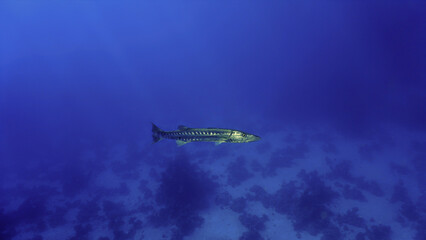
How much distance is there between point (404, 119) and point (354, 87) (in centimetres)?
3053

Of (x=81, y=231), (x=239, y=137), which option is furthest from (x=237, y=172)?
(x=239, y=137)

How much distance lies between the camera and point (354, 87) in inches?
2975

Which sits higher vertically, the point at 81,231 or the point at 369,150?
the point at 369,150

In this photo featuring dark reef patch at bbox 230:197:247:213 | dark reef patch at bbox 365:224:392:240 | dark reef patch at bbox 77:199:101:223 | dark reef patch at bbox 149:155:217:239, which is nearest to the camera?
Result: dark reef patch at bbox 365:224:392:240

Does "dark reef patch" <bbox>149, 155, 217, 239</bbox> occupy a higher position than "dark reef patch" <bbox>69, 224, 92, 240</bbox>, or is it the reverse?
"dark reef patch" <bbox>149, 155, 217, 239</bbox>

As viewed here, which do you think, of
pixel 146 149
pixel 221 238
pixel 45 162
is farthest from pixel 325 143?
pixel 45 162

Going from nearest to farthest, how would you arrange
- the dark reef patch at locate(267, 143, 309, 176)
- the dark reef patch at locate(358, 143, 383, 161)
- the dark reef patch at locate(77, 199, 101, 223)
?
the dark reef patch at locate(77, 199, 101, 223) → the dark reef patch at locate(267, 143, 309, 176) → the dark reef patch at locate(358, 143, 383, 161)

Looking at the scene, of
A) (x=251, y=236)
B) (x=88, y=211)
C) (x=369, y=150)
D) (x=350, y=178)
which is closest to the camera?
(x=251, y=236)

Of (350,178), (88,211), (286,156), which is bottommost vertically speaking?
(88,211)

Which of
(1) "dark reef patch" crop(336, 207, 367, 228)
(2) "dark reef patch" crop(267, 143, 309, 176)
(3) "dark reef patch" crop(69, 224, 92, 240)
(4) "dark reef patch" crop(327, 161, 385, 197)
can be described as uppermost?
(2) "dark reef patch" crop(267, 143, 309, 176)

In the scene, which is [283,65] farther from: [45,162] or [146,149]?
[45,162]

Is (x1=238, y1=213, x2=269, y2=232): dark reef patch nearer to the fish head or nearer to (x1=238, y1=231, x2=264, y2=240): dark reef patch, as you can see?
(x1=238, y1=231, x2=264, y2=240): dark reef patch

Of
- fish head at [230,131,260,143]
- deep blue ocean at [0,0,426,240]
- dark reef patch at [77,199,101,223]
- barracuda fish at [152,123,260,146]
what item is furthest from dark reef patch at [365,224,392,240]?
dark reef patch at [77,199,101,223]

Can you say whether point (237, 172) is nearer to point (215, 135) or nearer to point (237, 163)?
point (237, 163)
